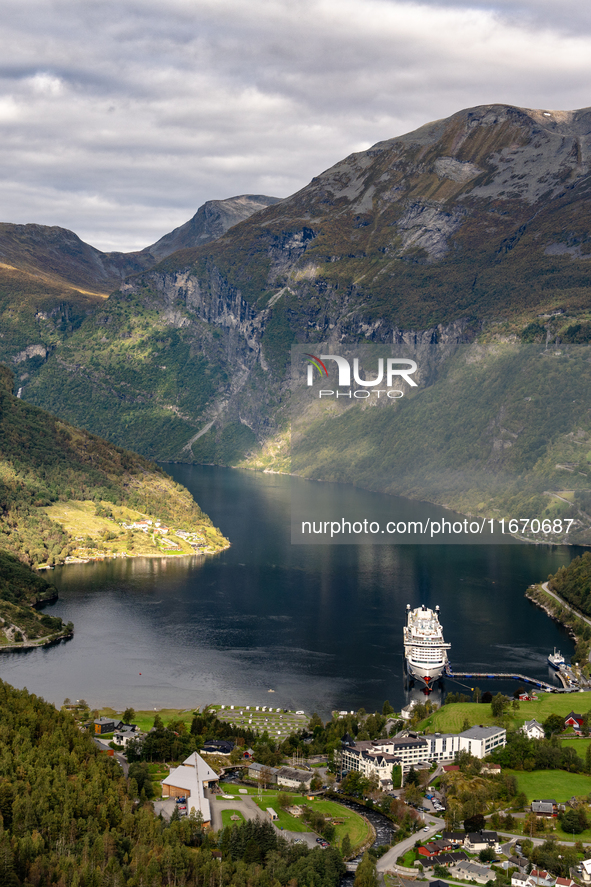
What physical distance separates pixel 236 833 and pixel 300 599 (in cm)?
5443

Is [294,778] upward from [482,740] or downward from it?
downward

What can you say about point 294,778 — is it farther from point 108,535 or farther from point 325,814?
point 108,535

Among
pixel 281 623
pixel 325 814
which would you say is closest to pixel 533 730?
pixel 325 814

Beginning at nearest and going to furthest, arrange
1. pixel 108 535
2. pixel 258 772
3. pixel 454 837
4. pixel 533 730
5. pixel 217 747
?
pixel 454 837 → pixel 258 772 → pixel 217 747 → pixel 533 730 → pixel 108 535

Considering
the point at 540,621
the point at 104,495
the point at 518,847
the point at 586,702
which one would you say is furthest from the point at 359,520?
the point at 518,847

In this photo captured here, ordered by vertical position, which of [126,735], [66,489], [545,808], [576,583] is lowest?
[545,808]

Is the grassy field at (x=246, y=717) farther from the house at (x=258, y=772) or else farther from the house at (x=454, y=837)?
the house at (x=454, y=837)

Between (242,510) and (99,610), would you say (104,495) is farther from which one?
(99,610)

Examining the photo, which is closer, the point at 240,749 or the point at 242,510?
the point at 240,749

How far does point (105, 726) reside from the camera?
201 ft

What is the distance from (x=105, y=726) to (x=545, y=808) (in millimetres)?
25906

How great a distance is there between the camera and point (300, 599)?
98.9 metres

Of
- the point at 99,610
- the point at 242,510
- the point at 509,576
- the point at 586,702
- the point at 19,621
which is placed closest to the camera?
the point at 586,702

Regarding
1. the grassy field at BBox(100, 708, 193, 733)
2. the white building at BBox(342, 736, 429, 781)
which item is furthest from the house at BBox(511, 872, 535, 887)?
the grassy field at BBox(100, 708, 193, 733)
